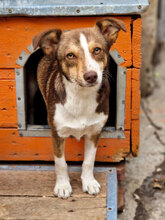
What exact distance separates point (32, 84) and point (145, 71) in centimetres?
238

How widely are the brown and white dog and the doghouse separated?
0.29 metres

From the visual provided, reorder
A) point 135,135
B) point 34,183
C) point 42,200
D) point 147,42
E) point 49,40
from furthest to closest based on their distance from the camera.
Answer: point 147,42 → point 135,135 → point 34,183 → point 42,200 → point 49,40

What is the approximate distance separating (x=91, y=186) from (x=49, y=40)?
1331 mm

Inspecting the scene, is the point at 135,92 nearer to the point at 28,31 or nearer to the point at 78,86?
the point at 78,86

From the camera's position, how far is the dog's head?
99.2 inches

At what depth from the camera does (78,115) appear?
9.64 feet

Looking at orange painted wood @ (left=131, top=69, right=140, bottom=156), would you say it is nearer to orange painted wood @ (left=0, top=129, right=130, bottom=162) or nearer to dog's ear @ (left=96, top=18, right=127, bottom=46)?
orange painted wood @ (left=0, top=129, right=130, bottom=162)

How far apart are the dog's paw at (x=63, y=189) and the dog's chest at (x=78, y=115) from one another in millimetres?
454

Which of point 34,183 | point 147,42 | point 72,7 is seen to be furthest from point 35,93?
point 147,42

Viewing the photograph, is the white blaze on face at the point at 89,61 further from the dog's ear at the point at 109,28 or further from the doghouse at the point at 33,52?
the doghouse at the point at 33,52

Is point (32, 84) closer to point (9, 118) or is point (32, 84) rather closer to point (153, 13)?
point (9, 118)

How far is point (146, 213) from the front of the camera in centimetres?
350

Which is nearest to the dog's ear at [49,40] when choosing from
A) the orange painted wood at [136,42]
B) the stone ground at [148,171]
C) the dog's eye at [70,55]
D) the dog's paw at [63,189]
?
the dog's eye at [70,55]

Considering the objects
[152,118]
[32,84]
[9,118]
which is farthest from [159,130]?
[9,118]
